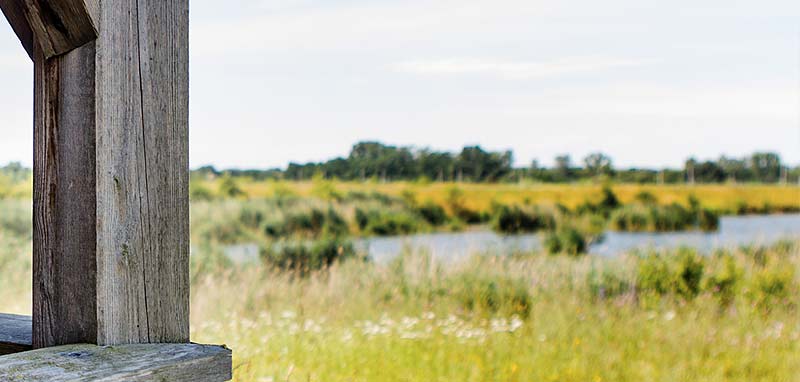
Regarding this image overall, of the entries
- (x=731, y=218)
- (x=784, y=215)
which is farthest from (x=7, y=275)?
(x=784, y=215)

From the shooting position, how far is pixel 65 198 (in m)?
1.02

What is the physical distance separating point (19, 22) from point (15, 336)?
47 cm

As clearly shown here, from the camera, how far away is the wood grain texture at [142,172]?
1007 millimetres

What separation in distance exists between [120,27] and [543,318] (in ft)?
12.7

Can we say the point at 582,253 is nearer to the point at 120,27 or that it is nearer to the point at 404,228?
the point at 404,228

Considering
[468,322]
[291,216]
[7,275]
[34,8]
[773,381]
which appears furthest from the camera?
[291,216]

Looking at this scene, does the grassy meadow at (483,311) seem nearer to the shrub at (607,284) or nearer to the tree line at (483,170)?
the shrub at (607,284)

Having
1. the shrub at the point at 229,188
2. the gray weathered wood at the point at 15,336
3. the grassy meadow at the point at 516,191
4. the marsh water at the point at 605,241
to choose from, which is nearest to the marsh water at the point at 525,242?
the marsh water at the point at 605,241

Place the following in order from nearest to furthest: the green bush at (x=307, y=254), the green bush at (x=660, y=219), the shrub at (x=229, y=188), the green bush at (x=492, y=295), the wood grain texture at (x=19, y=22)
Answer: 1. the wood grain texture at (x=19, y=22)
2. the green bush at (x=492, y=295)
3. the green bush at (x=307, y=254)
4. the green bush at (x=660, y=219)
5. the shrub at (x=229, y=188)

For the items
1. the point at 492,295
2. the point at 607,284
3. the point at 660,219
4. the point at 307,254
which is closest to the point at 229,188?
the point at 307,254

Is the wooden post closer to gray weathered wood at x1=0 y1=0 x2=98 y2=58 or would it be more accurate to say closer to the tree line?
gray weathered wood at x1=0 y1=0 x2=98 y2=58

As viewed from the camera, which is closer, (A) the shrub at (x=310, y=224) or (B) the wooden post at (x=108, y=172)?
(B) the wooden post at (x=108, y=172)

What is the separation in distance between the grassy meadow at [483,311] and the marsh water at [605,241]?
0.13m

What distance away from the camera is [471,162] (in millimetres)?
8586
